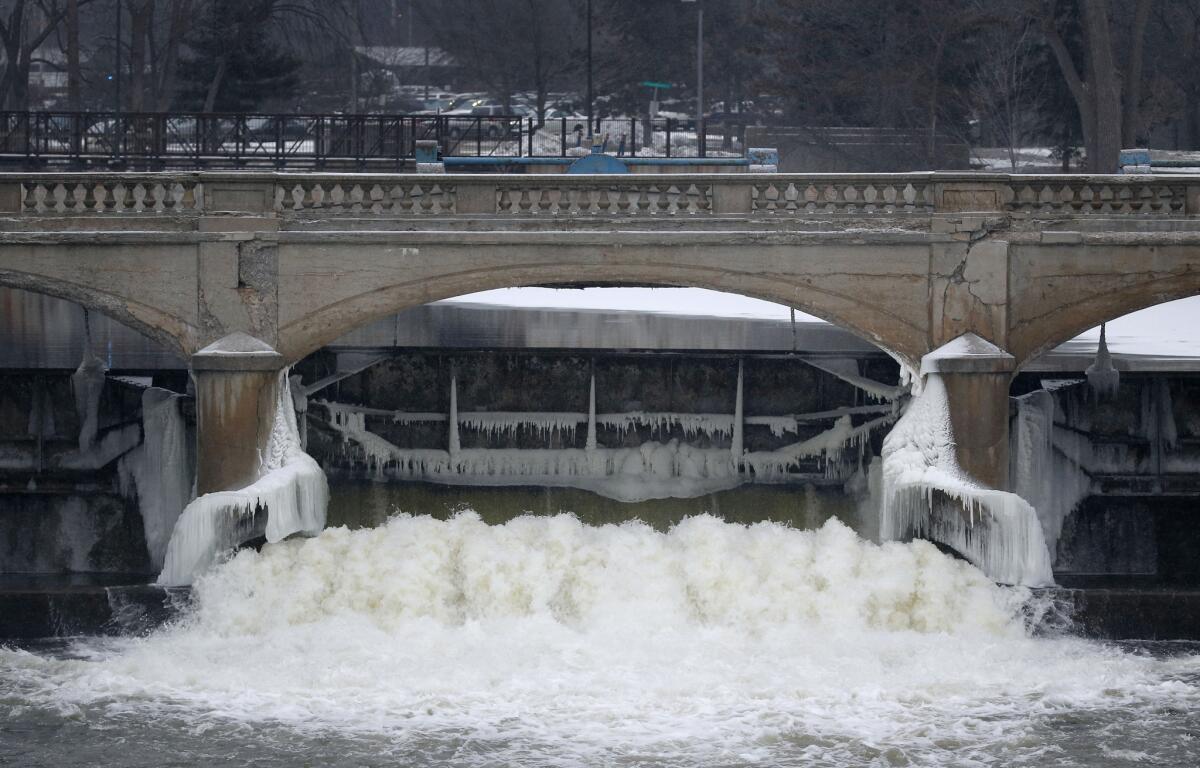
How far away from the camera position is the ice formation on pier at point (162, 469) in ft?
73.5

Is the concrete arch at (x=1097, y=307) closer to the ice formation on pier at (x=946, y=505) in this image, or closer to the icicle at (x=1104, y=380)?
the ice formation on pier at (x=946, y=505)

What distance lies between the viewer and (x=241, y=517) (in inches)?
776


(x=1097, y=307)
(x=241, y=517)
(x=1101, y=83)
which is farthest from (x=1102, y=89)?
(x=241, y=517)

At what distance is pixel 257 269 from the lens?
804 inches

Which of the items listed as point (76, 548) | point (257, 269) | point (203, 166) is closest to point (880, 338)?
point (257, 269)

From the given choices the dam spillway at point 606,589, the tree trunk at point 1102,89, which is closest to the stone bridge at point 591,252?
the dam spillway at point 606,589

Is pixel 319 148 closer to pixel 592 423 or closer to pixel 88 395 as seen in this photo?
pixel 88 395

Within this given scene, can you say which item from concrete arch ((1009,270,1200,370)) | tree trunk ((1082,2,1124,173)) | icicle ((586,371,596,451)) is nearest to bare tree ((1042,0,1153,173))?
tree trunk ((1082,2,1124,173))

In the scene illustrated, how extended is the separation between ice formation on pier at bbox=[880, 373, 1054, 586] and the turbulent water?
295mm

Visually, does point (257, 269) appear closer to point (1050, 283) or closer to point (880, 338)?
point (880, 338)

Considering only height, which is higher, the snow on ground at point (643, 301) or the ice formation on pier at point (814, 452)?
the snow on ground at point (643, 301)

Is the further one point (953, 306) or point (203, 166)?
point (203, 166)

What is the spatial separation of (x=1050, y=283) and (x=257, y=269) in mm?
9776

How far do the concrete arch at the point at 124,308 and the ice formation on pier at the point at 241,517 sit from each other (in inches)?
56.1
